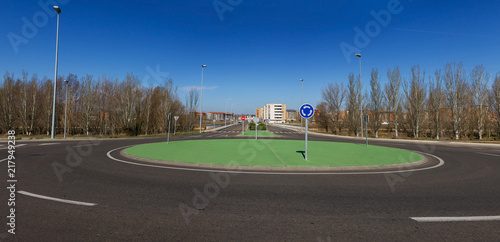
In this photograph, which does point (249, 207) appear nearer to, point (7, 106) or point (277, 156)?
point (277, 156)

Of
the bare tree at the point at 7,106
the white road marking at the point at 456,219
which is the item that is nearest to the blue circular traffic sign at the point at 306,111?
the white road marking at the point at 456,219

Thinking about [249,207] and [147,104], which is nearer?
[249,207]

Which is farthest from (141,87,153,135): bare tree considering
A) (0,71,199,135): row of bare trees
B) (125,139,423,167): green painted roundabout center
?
(125,139,423,167): green painted roundabout center

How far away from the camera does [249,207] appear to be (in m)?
4.13

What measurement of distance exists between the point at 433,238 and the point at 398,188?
286cm

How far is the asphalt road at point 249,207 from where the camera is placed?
308 centimetres

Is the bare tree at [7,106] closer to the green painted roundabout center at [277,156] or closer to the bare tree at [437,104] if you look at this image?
the green painted roundabout center at [277,156]

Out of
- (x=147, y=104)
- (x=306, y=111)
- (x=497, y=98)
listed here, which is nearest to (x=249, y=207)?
(x=306, y=111)

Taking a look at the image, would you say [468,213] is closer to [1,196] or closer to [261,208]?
[261,208]

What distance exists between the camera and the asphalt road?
3076mm

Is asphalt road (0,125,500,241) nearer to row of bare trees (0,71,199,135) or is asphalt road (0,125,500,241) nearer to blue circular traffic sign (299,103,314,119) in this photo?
blue circular traffic sign (299,103,314,119)

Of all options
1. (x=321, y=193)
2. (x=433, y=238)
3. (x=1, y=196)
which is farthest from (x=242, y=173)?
(x=1, y=196)

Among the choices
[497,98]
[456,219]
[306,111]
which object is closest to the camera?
[456,219]

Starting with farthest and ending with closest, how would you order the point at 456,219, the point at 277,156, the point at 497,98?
the point at 497,98 < the point at 277,156 < the point at 456,219
